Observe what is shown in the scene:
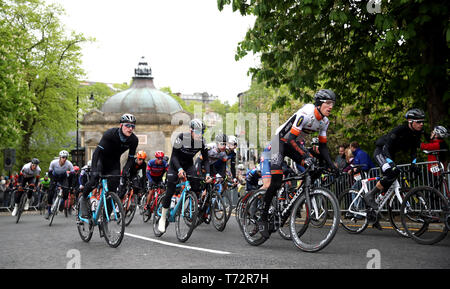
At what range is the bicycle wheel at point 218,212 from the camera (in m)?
10.7

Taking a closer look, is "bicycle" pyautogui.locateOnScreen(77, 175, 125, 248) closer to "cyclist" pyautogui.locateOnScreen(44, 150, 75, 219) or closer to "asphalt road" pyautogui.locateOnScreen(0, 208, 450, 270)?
"asphalt road" pyautogui.locateOnScreen(0, 208, 450, 270)

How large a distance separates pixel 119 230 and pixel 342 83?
8.38 meters

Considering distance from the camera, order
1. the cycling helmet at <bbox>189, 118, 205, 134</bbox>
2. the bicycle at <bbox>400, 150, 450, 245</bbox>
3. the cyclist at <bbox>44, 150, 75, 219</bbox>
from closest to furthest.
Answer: the bicycle at <bbox>400, 150, 450, 245</bbox>
the cycling helmet at <bbox>189, 118, 205, 134</bbox>
the cyclist at <bbox>44, 150, 75, 219</bbox>

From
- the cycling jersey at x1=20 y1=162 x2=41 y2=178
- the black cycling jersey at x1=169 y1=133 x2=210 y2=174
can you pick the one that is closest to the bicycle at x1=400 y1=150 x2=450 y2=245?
the black cycling jersey at x1=169 y1=133 x2=210 y2=174

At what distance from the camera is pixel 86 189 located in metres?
9.04

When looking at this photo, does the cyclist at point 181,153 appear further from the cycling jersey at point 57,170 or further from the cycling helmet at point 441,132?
the cycling jersey at point 57,170

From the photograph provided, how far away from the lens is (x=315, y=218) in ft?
21.6

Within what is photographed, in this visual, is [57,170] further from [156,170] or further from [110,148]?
[110,148]

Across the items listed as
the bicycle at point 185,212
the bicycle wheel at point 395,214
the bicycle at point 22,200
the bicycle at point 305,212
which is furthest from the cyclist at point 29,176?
the bicycle wheel at point 395,214

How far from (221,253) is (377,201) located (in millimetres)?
3139

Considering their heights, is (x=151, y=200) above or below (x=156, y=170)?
below

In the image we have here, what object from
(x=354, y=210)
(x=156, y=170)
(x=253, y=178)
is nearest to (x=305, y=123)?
(x=354, y=210)

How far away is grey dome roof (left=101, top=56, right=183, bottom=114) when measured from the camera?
244 ft

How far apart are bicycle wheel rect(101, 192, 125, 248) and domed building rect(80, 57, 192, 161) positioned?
5955 centimetres
